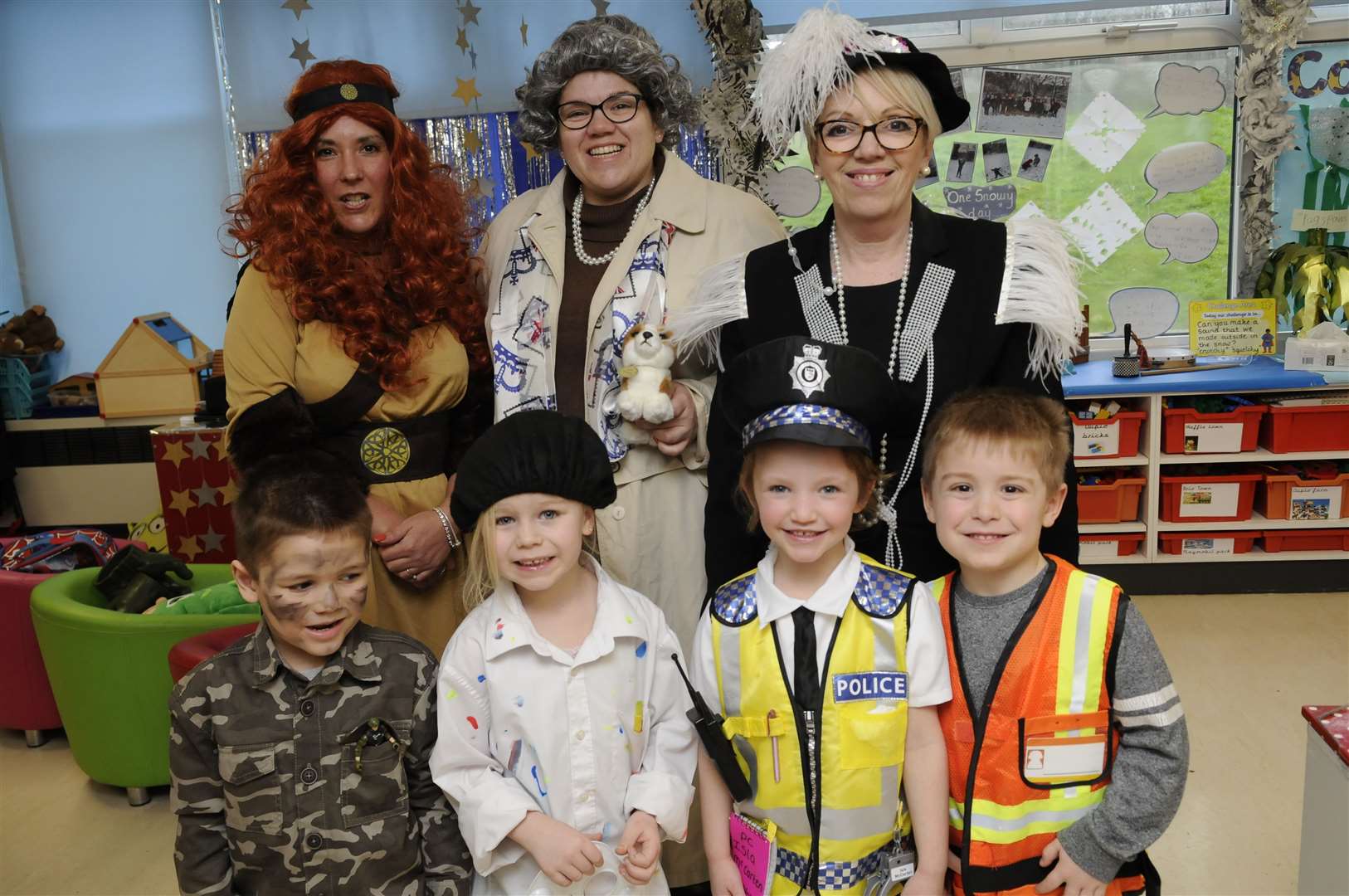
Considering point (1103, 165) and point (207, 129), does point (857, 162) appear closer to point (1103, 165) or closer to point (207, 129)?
point (1103, 165)

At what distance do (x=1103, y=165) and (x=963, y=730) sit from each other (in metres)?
3.65

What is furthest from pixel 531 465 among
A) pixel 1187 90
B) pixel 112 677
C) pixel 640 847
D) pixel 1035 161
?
pixel 1187 90

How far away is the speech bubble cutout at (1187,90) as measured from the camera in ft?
14.3

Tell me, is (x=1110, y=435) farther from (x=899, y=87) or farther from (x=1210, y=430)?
(x=899, y=87)

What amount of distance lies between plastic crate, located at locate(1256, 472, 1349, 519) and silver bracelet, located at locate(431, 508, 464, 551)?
343 cm

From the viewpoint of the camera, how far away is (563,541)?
5.19ft

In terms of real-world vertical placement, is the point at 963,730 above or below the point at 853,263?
below

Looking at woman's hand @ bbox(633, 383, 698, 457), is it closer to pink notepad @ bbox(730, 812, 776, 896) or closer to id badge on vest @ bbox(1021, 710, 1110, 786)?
pink notepad @ bbox(730, 812, 776, 896)

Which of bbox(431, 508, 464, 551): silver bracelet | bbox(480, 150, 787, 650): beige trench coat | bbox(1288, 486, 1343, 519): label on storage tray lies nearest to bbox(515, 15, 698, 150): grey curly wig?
bbox(480, 150, 787, 650): beige trench coat

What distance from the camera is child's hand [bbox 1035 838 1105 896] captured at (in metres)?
1.46

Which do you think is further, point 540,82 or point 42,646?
point 42,646

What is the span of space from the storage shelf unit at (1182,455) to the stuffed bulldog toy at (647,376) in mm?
2609

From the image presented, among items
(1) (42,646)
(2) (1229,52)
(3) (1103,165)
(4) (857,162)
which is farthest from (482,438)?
(2) (1229,52)

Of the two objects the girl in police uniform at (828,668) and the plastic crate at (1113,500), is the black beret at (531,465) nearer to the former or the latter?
the girl in police uniform at (828,668)
